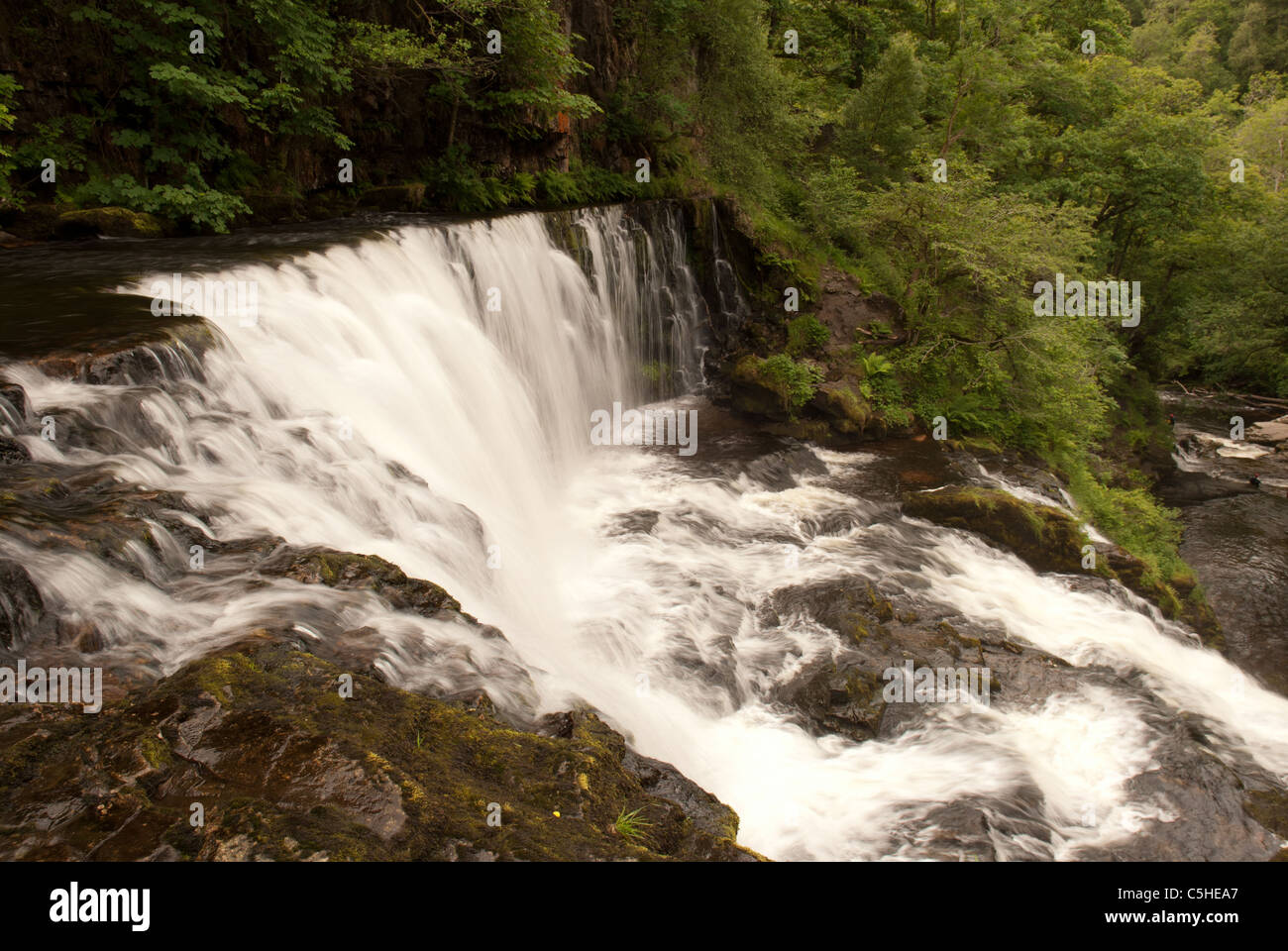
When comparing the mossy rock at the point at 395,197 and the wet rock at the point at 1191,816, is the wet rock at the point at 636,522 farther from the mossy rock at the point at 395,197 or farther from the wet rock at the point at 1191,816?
the mossy rock at the point at 395,197

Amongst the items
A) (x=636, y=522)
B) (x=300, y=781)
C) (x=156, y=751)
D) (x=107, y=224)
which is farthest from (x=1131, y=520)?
(x=107, y=224)

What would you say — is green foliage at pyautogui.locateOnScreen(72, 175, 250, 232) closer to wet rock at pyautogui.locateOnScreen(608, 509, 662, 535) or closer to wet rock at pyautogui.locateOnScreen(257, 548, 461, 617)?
wet rock at pyautogui.locateOnScreen(608, 509, 662, 535)

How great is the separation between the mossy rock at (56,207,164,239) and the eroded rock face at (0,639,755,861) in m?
9.30

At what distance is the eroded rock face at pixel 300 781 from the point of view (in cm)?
303

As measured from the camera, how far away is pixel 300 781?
132 inches

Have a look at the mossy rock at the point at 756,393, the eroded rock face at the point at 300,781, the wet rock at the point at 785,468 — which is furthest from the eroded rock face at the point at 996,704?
the mossy rock at the point at 756,393

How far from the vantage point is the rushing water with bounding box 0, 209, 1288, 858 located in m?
5.76

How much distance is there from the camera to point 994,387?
16750mm

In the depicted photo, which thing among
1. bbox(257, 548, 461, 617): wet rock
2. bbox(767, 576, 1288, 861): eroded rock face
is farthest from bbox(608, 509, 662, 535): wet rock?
bbox(257, 548, 461, 617): wet rock

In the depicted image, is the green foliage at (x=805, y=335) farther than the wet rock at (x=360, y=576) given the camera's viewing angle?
Yes

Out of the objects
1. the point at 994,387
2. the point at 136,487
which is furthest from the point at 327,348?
the point at 994,387

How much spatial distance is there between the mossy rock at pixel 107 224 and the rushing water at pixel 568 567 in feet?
10.00

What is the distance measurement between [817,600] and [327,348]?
628 centimetres
